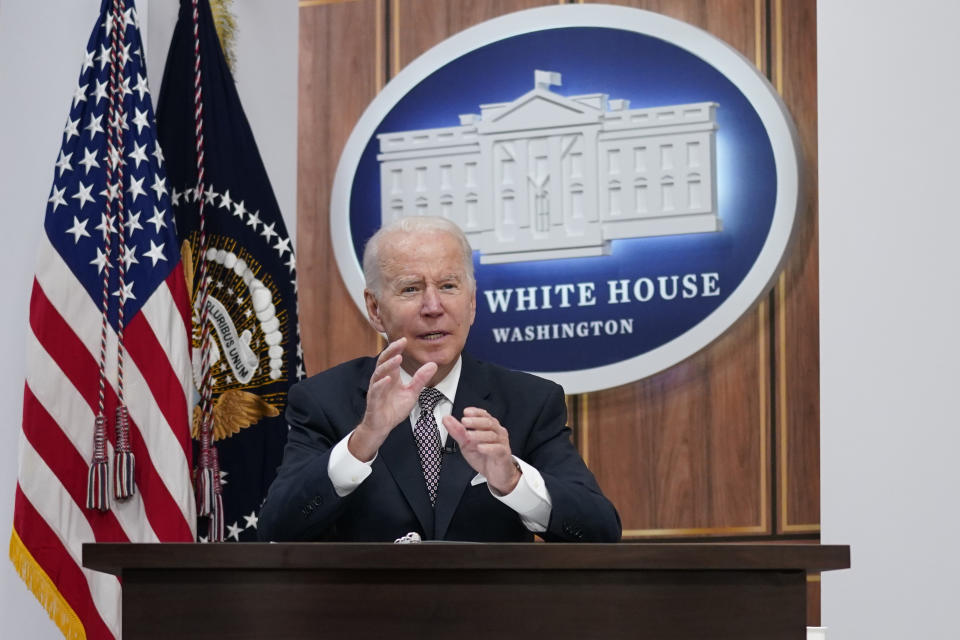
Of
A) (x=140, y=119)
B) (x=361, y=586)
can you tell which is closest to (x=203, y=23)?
(x=140, y=119)

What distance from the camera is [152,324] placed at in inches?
148

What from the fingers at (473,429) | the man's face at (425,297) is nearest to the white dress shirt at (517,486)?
the fingers at (473,429)

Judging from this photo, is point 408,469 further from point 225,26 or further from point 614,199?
point 225,26

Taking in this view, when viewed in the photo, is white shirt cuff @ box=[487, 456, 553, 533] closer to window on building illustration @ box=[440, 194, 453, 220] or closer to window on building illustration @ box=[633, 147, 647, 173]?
window on building illustration @ box=[633, 147, 647, 173]

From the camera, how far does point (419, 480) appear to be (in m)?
2.52

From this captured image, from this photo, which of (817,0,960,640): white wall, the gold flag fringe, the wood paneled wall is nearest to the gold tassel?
the wood paneled wall

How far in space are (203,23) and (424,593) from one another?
2778mm

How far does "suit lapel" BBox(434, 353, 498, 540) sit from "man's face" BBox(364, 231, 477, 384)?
56 mm

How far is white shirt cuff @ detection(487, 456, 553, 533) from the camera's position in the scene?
2324mm

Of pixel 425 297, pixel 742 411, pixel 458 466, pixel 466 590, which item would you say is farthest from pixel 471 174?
pixel 466 590

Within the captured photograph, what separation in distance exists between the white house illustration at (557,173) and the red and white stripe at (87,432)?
126cm

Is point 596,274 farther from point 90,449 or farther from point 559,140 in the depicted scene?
point 90,449

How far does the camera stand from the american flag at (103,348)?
357 centimetres

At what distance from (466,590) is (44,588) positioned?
208cm
